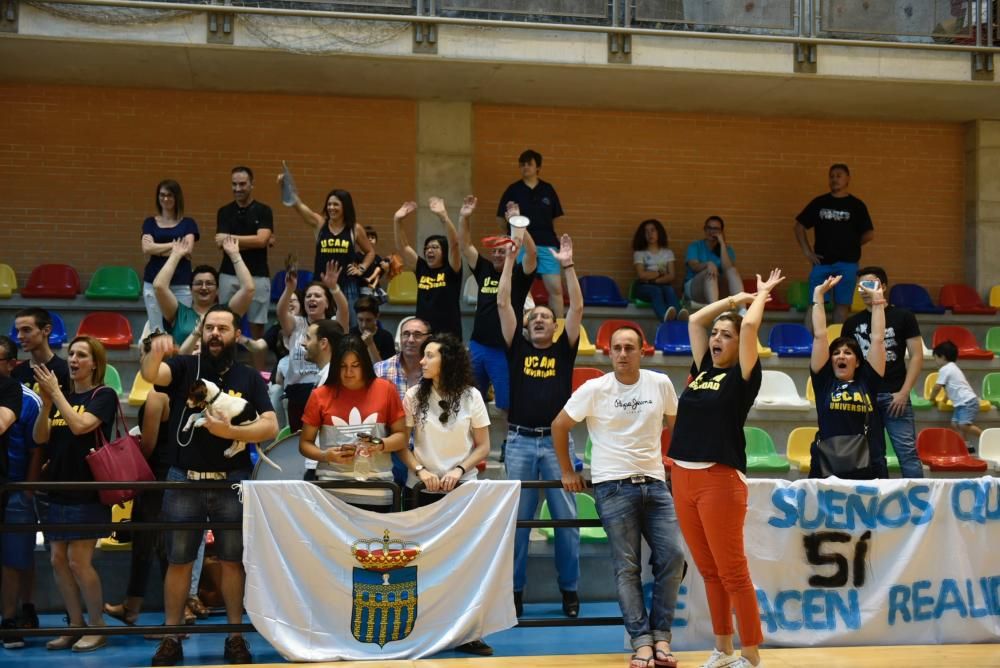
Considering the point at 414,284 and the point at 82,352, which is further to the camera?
the point at 414,284

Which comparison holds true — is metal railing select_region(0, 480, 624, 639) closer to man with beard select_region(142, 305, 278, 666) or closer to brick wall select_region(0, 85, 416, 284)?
man with beard select_region(142, 305, 278, 666)

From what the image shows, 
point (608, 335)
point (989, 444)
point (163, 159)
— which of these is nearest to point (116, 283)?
point (163, 159)

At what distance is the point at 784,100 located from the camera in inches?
564

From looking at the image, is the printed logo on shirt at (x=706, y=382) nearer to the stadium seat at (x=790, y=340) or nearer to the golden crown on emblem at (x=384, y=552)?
the golden crown on emblem at (x=384, y=552)

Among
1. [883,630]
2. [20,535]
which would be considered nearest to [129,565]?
[20,535]

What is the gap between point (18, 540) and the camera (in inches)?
280

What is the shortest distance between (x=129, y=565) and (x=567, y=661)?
3.22m

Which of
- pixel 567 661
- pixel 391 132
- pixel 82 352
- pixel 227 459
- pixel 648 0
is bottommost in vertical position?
pixel 567 661

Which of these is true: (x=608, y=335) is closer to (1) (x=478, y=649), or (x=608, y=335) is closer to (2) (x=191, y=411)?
(1) (x=478, y=649)

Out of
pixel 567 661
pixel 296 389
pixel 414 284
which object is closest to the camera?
pixel 567 661

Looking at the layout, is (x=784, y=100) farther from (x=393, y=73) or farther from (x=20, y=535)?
(x=20, y=535)

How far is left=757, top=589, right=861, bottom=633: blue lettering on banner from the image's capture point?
22.9 feet

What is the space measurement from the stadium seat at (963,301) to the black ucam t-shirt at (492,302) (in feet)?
25.1

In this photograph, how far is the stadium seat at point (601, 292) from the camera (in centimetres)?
1391
